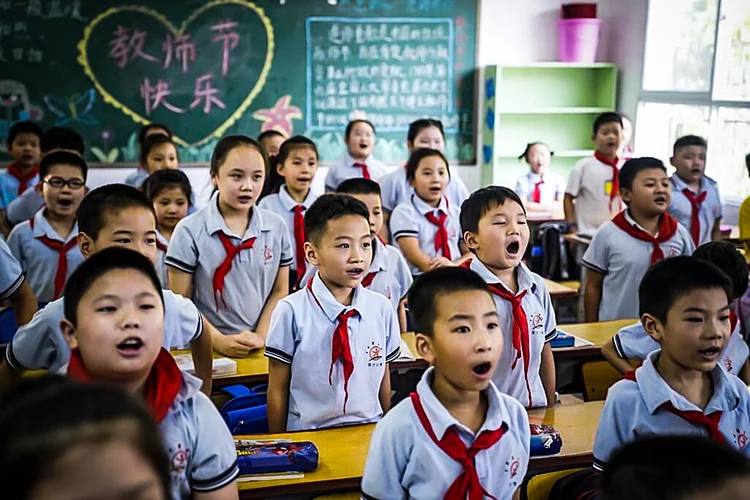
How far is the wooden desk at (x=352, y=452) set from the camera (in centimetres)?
193

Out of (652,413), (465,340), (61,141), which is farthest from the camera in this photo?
(61,141)

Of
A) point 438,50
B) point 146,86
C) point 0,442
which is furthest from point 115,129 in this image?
Answer: point 0,442

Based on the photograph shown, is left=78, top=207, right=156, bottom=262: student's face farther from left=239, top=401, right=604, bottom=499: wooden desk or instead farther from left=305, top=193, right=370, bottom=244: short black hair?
left=239, top=401, right=604, bottom=499: wooden desk

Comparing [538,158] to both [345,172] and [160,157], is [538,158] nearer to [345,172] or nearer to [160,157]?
[345,172]

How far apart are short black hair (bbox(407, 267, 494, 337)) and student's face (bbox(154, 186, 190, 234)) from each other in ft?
6.97

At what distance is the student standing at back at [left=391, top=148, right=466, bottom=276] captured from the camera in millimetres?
4168

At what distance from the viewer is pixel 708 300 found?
6.57 feet

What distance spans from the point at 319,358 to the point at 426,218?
1.92 m

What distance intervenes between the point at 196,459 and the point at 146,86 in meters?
5.20

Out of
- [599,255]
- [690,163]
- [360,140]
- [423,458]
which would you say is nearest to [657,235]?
[599,255]

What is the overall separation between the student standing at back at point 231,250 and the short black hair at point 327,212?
0.55 m

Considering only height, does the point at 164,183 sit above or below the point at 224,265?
above

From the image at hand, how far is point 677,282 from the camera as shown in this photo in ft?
6.71

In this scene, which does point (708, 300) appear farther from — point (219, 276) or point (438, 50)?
point (438, 50)
